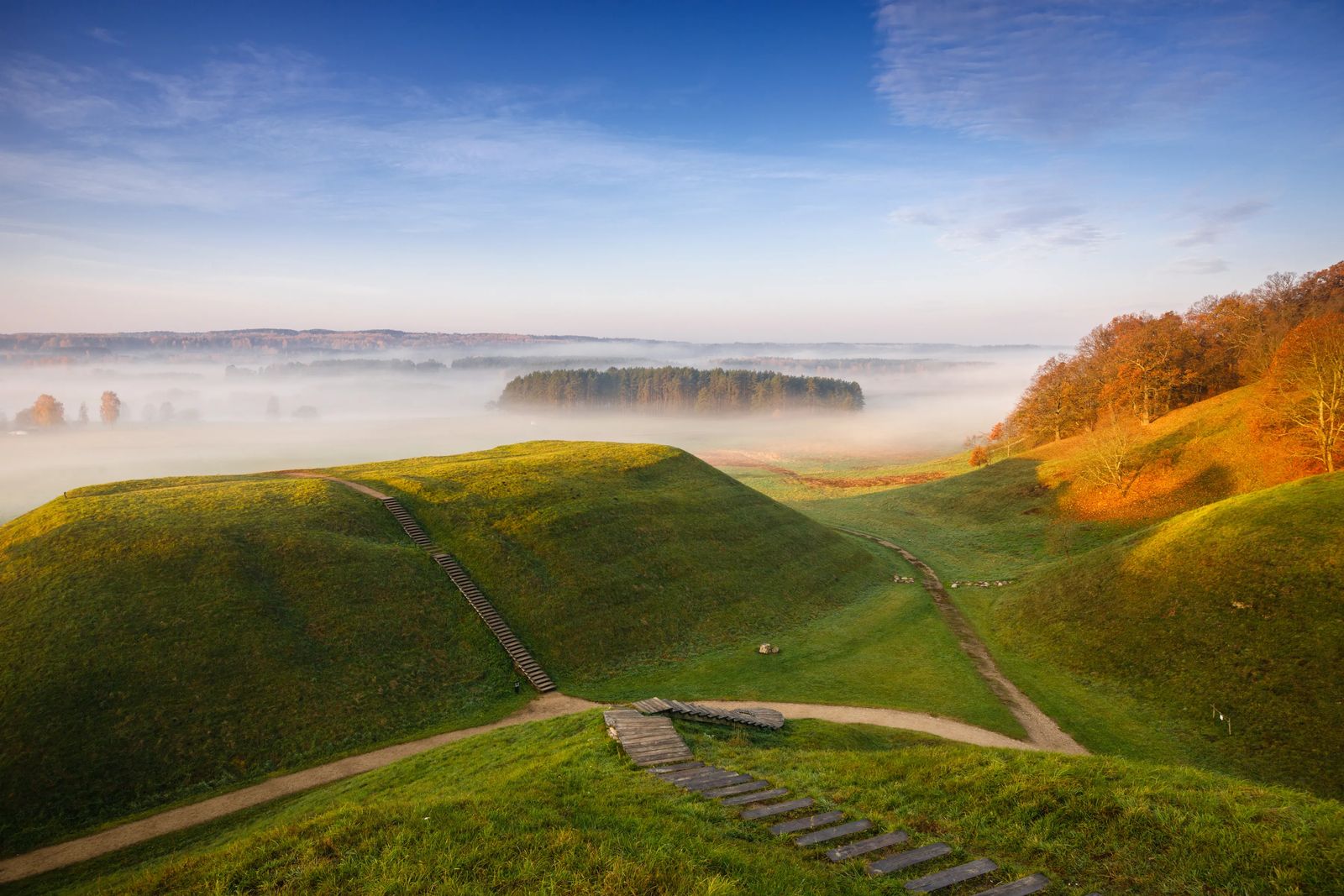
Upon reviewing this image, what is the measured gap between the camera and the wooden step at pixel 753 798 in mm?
15193

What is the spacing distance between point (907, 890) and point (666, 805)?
5.73 metres

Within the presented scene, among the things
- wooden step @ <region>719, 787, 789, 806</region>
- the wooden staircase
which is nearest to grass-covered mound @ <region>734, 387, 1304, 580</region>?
the wooden staircase

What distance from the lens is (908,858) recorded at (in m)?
12.5

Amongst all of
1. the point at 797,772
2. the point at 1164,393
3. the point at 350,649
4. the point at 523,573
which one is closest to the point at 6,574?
the point at 350,649

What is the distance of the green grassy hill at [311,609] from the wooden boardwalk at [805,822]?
55.1 feet

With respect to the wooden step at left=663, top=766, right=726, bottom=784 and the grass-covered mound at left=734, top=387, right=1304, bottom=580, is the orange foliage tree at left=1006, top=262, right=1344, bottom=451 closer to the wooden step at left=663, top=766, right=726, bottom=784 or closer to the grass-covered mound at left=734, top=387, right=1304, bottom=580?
the grass-covered mound at left=734, top=387, right=1304, bottom=580

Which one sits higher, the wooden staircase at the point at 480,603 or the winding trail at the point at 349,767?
the wooden staircase at the point at 480,603

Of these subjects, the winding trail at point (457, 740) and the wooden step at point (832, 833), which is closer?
the wooden step at point (832, 833)

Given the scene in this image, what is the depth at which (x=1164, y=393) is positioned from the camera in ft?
281

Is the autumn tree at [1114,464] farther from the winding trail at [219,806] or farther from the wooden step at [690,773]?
the wooden step at [690,773]

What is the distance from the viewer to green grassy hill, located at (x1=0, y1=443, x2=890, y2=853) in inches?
1053

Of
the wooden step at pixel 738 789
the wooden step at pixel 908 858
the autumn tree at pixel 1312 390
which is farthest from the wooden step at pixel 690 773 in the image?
the autumn tree at pixel 1312 390

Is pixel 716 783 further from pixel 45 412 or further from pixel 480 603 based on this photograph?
pixel 45 412

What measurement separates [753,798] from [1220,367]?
103747mm
